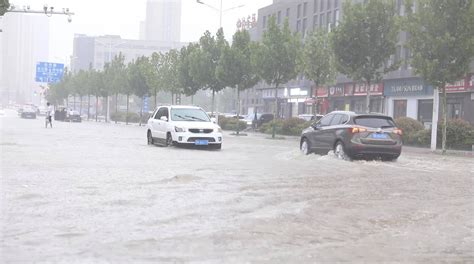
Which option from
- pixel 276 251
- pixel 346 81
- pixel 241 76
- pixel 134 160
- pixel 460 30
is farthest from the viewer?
pixel 346 81

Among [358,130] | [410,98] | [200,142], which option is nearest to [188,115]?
[200,142]

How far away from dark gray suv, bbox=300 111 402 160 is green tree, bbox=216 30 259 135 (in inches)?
875

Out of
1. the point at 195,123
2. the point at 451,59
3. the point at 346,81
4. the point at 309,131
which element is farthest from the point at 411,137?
the point at 346,81

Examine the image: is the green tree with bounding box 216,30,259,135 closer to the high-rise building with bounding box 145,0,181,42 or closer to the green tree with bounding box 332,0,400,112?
the green tree with bounding box 332,0,400,112

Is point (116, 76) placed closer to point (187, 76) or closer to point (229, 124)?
point (187, 76)

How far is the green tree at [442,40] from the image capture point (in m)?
23.4

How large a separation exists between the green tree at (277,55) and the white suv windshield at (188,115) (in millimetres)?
14940

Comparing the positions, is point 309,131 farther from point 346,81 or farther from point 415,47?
point 346,81

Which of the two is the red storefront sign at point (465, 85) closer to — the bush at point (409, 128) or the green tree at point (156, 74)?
the bush at point (409, 128)

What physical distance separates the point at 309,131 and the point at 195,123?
3.96 metres

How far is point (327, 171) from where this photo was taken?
14.0 metres

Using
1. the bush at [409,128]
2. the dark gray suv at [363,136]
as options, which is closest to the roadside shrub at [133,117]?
the bush at [409,128]

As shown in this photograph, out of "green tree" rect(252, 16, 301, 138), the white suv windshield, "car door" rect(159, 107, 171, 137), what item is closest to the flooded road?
"car door" rect(159, 107, 171, 137)

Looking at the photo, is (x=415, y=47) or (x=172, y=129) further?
(x=415, y=47)
